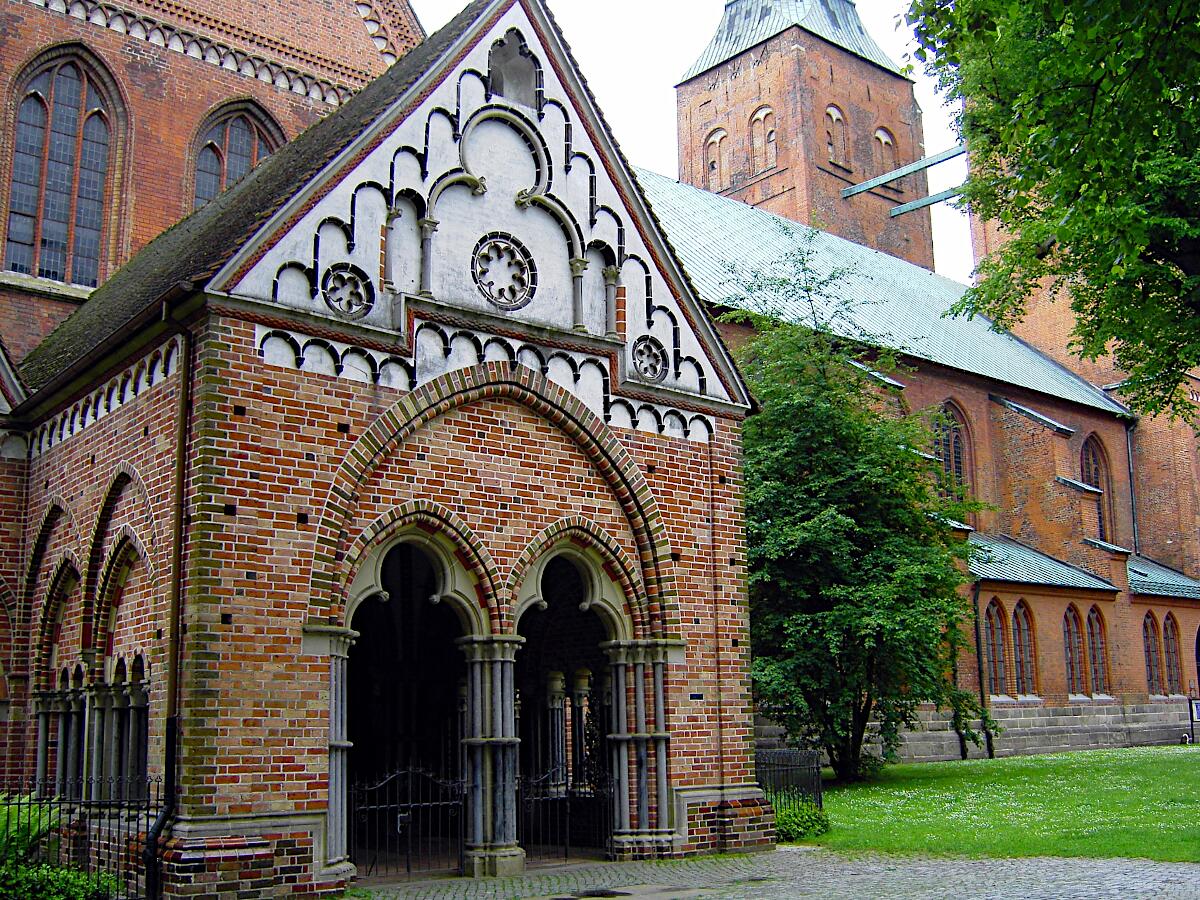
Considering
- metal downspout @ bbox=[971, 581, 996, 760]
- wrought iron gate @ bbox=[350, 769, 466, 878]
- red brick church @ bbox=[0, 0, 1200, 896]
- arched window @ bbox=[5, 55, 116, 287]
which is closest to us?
red brick church @ bbox=[0, 0, 1200, 896]

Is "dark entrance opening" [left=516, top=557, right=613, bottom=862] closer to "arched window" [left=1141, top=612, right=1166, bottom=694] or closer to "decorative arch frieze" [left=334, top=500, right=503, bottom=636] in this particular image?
"decorative arch frieze" [left=334, top=500, right=503, bottom=636]

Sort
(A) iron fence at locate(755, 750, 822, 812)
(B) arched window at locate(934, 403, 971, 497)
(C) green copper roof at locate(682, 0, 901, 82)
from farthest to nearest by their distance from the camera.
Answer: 1. (C) green copper roof at locate(682, 0, 901, 82)
2. (B) arched window at locate(934, 403, 971, 497)
3. (A) iron fence at locate(755, 750, 822, 812)

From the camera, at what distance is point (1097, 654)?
1470 inches

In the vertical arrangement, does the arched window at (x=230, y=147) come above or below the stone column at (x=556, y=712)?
above

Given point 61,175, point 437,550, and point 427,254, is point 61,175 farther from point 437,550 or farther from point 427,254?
point 437,550

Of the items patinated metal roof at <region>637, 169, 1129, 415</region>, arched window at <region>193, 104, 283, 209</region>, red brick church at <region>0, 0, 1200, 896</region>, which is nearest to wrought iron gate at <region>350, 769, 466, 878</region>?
red brick church at <region>0, 0, 1200, 896</region>

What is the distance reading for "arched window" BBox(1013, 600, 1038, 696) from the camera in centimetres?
3434

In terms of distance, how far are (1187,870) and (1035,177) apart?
24.0ft

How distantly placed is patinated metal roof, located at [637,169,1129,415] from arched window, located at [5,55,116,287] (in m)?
14.8

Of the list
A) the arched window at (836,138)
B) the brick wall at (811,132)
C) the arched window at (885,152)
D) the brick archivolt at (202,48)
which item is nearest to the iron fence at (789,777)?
the brick archivolt at (202,48)

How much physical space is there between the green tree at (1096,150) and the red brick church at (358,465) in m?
4.53

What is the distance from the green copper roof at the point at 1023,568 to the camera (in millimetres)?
33344

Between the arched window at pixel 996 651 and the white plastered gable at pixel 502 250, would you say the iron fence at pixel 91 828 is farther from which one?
the arched window at pixel 996 651

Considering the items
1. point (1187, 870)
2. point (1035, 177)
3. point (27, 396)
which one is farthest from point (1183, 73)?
point (27, 396)
